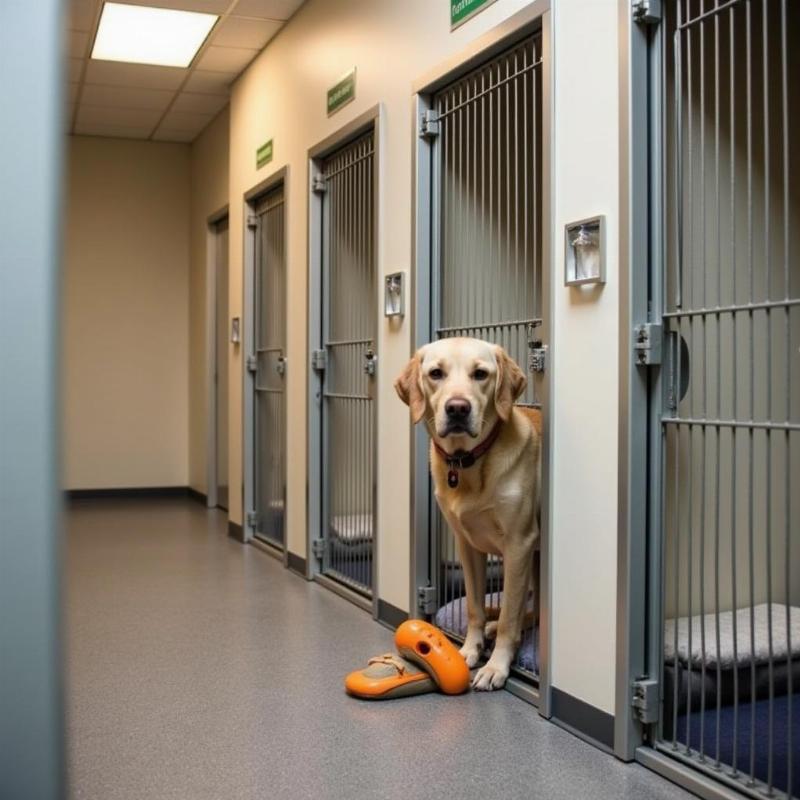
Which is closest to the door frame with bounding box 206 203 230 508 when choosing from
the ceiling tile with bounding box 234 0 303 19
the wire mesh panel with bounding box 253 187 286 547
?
the wire mesh panel with bounding box 253 187 286 547

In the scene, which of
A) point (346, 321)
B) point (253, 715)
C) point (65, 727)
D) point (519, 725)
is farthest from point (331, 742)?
point (346, 321)

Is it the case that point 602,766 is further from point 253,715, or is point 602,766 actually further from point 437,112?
point 437,112

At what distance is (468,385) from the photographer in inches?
132

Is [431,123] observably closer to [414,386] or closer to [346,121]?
[346,121]

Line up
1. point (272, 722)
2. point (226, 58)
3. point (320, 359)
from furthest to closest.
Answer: point (226, 58)
point (320, 359)
point (272, 722)

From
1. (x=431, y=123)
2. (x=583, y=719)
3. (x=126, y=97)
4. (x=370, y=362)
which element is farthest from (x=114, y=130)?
(x=583, y=719)

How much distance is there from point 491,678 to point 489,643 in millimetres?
397

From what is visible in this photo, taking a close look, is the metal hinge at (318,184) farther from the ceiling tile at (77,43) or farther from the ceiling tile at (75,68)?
the ceiling tile at (75,68)

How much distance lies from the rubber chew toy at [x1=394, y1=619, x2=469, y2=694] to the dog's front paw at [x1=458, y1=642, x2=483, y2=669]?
8.0 inches

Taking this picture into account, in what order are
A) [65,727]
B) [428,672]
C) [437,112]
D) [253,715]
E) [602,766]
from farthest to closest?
[437,112] → [428,672] → [253,715] → [602,766] → [65,727]

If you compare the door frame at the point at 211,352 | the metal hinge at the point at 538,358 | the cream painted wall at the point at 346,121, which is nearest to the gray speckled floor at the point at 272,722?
the cream painted wall at the point at 346,121

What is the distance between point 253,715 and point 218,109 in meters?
6.41

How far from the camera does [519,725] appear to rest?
124 inches

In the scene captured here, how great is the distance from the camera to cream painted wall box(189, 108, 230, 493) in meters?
8.54
